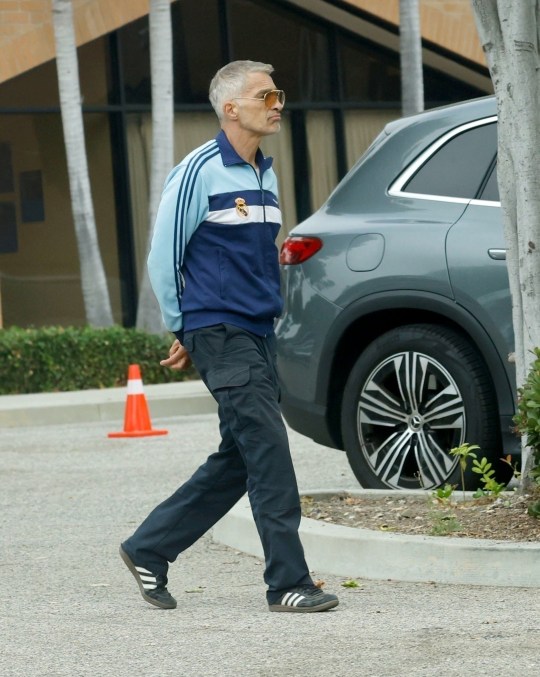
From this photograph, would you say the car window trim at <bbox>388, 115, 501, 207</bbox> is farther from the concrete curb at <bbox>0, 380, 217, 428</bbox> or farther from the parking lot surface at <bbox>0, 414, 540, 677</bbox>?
the concrete curb at <bbox>0, 380, 217, 428</bbox>

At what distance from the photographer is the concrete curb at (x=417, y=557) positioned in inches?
226

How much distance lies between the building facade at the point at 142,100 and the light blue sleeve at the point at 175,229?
42.2 ft

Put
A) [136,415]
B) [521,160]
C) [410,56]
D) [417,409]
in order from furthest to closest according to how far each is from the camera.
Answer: [410,56], [136,415], [417,409], [521,160]

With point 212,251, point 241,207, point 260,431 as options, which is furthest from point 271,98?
point 260,431

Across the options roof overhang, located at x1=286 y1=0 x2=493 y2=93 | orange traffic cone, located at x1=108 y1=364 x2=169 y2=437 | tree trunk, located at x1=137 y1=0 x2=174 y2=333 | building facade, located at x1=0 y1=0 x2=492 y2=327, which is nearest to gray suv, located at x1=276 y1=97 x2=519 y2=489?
orange traffic cone, located at x1=108 y1=364 x2=169 y2=437

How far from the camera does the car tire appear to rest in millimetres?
7043

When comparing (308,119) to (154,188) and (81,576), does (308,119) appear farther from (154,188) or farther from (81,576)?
(81,576)

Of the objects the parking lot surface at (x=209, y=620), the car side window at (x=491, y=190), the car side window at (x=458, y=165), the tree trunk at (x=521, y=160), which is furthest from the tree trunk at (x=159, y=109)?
the tree trunk at (x=521, y=160)

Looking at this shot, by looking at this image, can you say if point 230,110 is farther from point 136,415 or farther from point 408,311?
point 136,415

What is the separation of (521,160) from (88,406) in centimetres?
761

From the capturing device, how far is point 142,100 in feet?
64.6

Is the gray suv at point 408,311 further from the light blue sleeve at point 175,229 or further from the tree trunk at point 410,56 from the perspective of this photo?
the tree trunk at point 410,56

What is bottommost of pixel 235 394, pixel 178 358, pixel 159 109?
pixel 235 394

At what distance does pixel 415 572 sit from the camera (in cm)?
594
